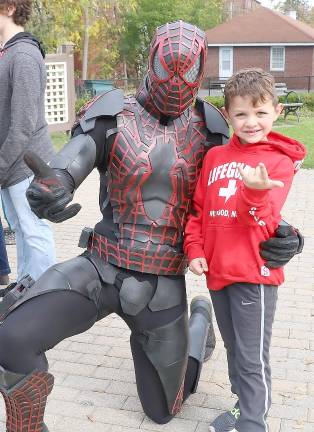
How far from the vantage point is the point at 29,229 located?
398 cm

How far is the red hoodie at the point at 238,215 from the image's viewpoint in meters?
2.52

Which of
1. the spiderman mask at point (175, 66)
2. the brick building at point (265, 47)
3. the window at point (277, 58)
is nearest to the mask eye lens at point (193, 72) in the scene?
the spiderman mask at point (175, 66)

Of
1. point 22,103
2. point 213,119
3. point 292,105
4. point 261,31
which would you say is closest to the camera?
point 213,119

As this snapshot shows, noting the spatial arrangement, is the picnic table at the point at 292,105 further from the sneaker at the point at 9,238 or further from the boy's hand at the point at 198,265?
the boy's hand at the point at 198,265

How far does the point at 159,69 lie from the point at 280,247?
0.88 meters

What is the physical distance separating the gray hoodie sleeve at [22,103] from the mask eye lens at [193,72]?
4.33ft

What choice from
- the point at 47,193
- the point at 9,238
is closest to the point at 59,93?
the point at 9,238

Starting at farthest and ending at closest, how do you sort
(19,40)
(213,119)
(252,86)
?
(19,40) < (213,119) < (252,86)

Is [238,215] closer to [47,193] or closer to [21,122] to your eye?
[47,193]

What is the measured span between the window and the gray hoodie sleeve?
119 ft

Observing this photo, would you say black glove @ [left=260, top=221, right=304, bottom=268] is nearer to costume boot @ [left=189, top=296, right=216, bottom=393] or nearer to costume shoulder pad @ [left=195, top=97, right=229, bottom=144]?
costume shoulder pad @ [left=195, top=97, right=229, bottom=144]

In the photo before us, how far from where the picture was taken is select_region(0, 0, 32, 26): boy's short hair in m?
3.75

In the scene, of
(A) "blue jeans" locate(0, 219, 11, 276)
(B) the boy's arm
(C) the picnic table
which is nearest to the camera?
(B) the boy's arm

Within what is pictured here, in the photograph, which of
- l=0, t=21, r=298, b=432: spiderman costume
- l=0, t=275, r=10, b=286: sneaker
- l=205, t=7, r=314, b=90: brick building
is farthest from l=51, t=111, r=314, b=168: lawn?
l=205, t=7, r=314, b=90: brick building
